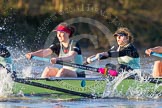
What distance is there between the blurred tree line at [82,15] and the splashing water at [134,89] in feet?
49.1

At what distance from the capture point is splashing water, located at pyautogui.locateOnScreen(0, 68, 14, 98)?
45.2 feet

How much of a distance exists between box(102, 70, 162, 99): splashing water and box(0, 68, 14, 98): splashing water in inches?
67.2

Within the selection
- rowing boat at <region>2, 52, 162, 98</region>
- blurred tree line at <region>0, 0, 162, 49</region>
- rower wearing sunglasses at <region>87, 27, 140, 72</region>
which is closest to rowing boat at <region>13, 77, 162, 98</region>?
rowing boat at <region>2, 52, 162, 98</region>

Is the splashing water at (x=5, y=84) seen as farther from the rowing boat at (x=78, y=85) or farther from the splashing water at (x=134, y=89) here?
the splashing water at (x=134, y=89)

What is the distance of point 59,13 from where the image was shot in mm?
32188

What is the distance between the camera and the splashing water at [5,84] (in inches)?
543

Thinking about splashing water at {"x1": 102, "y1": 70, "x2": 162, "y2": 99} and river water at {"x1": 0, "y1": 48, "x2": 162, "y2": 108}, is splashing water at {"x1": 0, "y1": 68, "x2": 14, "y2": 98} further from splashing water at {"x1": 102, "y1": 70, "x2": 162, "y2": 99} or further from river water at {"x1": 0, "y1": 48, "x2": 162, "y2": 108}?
splashing water at {"x1": 102, "y1": 70, "x2": 162, "y2": 99}

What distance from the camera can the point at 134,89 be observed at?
47.0ft

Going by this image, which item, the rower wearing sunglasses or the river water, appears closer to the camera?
the river water

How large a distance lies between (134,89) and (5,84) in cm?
241

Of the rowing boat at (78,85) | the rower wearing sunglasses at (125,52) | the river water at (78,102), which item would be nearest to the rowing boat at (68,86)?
the rowing boat at (78,85)

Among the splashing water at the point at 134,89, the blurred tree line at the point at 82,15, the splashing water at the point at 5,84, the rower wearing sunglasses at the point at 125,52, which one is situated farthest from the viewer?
the blurred tree line at the point at 82,15

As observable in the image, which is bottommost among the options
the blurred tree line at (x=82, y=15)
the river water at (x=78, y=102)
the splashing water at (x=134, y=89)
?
the river water at (x=78, y=102)

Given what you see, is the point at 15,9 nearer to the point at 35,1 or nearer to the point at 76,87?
the point at 35,1
